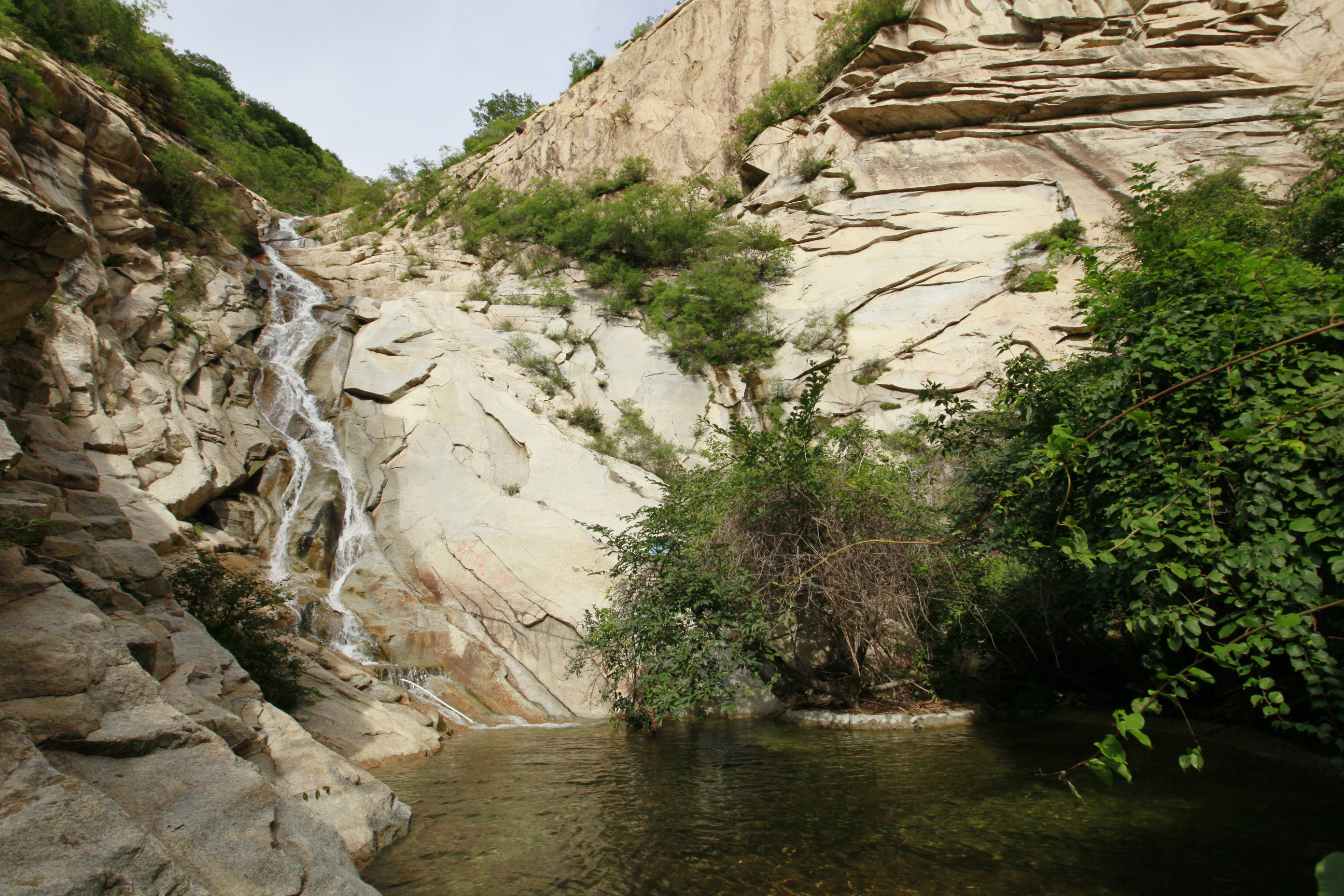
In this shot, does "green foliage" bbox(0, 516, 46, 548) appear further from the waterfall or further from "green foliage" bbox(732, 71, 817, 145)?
"green foliage" bbox(732, 71, 817, 145)

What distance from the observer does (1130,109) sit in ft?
81.3

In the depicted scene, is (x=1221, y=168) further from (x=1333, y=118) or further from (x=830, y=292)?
(x=830, y=292)

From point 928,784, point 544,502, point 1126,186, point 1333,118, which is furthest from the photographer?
point 1126,186

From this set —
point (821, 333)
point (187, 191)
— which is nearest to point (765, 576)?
point (821, 333)

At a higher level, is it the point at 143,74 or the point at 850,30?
the point at 850,30

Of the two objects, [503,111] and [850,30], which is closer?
[850,30]

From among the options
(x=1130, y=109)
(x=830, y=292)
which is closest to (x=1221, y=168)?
(x=1130, y=109)

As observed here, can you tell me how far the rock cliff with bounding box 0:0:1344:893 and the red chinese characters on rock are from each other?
88 mm

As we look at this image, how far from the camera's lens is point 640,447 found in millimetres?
20781

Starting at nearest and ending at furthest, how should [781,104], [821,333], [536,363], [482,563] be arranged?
[482,563] → [536,363] → [821,333] → [781,104]

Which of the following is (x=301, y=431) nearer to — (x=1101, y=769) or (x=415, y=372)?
(x=415, y=372)

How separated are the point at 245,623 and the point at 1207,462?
35.6 ft

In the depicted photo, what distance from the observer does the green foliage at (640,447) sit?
66.5 ft

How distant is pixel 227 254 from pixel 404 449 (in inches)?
482
